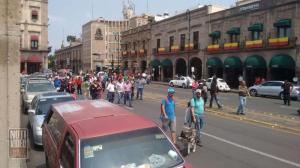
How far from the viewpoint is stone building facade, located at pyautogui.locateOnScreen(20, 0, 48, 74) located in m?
73.2

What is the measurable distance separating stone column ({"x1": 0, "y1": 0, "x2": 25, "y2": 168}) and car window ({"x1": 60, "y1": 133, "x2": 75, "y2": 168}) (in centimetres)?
219

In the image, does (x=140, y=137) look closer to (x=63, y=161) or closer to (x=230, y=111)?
(x=63, y=161)

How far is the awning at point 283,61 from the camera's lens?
3704 cm

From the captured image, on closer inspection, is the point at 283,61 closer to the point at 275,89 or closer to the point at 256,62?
the point at 256,62

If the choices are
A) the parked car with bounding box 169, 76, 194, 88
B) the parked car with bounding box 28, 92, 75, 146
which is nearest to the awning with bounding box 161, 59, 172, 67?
the parked car with bounding box 169, 76, 194, 88

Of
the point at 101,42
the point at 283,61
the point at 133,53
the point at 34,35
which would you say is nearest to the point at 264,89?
the point at 283,61

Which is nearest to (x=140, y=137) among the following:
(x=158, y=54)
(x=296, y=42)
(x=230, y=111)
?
(x=230, y=111)

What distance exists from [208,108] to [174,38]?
39.9 m

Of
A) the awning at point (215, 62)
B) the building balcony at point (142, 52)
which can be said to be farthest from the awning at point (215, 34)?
the building balcony at point (142, 52)

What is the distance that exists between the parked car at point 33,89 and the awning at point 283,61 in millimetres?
23866

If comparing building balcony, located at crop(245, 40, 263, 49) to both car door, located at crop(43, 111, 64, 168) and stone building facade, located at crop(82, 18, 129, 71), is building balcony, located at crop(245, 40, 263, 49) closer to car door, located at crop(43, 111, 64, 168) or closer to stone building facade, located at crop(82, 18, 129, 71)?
car door, located at crop(43, 111, 64, 168)

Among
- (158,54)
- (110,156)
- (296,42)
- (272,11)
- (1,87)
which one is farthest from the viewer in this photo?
(158,54)

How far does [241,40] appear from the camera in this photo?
44.9 meters

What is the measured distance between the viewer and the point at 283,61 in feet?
123
